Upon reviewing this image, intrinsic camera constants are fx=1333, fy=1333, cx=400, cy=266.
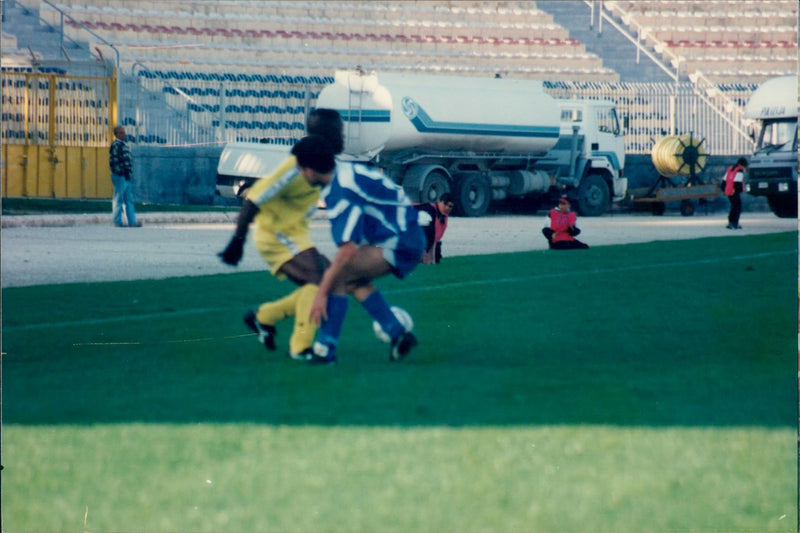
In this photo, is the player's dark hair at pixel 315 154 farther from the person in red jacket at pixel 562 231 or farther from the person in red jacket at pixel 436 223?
the person in red jacket at pixel 562 231

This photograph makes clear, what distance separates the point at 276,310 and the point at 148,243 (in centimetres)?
532

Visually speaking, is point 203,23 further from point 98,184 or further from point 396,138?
point 396,138

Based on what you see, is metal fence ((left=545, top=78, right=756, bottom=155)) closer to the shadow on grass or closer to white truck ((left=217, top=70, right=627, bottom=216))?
white truck ((left=217, top=70, right=627, bottom=216))

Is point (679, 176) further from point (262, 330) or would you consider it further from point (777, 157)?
point (262, 330)

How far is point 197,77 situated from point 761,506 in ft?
21.5

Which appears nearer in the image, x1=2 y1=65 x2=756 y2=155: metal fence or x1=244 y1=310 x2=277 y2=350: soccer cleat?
x1=244 y1=310 x2=277 y2=350: soccer cleat

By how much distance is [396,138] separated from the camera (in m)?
19.9

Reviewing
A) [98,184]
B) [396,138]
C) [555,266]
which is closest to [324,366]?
[98,184]

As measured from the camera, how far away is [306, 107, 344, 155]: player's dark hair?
5578 millimetres

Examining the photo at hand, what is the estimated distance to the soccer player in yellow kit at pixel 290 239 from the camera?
5672 millimetres

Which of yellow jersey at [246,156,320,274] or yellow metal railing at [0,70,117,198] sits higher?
yellow metal railing at [0,70,117,198]

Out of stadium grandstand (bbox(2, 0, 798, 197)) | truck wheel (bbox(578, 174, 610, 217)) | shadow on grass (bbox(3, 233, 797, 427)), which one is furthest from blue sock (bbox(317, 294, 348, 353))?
truck wheel (bbox(578, 174, 610, 217))

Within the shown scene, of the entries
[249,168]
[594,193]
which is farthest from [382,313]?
[594,193]

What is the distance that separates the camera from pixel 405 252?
20.5 ft
